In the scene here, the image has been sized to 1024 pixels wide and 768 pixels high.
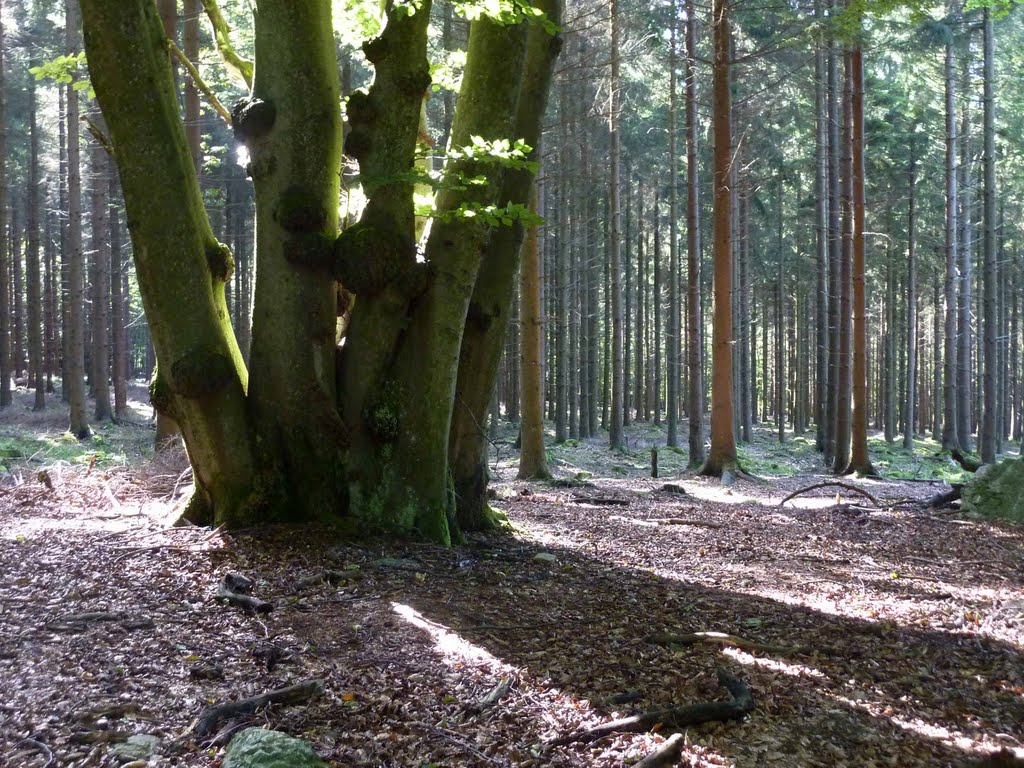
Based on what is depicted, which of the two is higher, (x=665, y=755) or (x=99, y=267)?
(x=99, y=267)

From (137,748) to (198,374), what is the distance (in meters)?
3.43

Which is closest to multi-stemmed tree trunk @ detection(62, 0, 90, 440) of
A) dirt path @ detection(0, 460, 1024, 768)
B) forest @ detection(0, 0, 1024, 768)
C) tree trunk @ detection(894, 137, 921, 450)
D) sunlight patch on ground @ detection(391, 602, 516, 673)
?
forest @ detection(0, 0, 1024, 768)

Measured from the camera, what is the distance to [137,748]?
3016mm

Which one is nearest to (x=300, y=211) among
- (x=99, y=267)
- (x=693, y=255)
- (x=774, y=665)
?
(x=774, y=665)

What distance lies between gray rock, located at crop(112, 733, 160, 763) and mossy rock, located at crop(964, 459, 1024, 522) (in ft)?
31.7

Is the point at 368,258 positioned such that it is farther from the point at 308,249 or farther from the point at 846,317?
the point at 846,317

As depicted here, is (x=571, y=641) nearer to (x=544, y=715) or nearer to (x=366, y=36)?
(x=544, y=715)

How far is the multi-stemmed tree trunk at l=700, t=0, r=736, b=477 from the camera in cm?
1515

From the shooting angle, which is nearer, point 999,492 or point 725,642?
point 725,642

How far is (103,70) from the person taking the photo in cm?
586

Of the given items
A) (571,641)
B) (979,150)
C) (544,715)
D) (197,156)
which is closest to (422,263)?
(571,641)

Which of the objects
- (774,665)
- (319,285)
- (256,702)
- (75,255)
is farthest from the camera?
(75,255)

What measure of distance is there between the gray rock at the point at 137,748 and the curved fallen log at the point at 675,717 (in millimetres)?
1511

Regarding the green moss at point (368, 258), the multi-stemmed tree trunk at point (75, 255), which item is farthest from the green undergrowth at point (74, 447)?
the green moss at point (368, 258)
